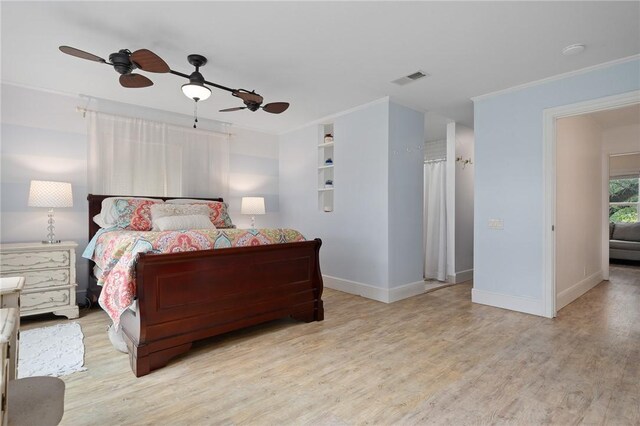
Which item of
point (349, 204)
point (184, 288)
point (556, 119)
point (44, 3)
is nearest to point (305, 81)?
point (349, 204)

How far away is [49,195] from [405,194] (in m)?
3.96

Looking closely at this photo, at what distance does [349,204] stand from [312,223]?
2.80 feet

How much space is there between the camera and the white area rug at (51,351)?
7.50 feet

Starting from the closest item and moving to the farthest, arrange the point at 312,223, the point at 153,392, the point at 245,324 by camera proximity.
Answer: the point at 153,392 → the point at 245,324 → the point at 312,223

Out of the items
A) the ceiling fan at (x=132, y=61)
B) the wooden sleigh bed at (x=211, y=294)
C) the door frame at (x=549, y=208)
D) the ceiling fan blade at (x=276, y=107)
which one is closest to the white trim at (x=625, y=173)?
the door frame at (x=549, y=208)

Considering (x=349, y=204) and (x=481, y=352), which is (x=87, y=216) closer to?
(x=349, y=204)

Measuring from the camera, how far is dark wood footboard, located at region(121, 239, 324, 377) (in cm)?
228

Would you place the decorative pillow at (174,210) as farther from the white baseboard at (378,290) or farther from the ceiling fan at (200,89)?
the white baseboard at (378,290)

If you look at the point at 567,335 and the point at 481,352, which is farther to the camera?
the point at 567,335

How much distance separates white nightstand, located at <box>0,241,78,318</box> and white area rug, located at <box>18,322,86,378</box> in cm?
27

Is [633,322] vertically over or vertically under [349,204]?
under

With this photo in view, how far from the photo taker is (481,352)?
2.58 meters

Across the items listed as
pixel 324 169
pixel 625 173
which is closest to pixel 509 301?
pixel 324 169

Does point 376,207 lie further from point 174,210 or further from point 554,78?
point 174,210
